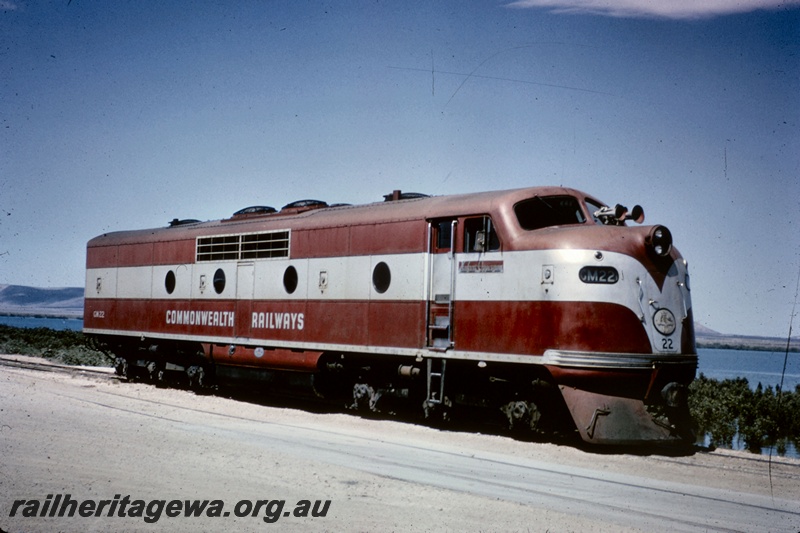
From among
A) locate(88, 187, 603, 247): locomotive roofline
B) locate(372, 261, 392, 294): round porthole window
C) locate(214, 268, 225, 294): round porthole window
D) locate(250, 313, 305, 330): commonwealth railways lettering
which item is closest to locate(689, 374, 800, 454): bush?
locate(88, 187, 603, 247): locomotive roofline

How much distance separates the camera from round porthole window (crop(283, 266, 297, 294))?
56.8ft

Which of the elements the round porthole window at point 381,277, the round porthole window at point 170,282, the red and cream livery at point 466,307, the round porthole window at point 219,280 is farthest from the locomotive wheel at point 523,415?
the round porthole window at point 170,282

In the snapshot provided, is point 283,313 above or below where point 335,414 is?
above

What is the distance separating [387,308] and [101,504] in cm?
786

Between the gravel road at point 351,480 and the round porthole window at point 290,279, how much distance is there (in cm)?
338

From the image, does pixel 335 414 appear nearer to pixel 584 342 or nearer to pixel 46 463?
pixel 584 342

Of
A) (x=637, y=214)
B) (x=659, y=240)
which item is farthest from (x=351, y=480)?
(x=637, y=214)

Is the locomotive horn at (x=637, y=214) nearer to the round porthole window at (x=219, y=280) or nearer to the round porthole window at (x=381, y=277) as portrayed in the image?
the round porthole window at (x=381, y=277)

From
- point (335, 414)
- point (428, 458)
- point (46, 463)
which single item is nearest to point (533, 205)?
point (428, 458)

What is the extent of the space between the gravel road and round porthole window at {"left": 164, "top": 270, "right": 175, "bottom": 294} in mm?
6145

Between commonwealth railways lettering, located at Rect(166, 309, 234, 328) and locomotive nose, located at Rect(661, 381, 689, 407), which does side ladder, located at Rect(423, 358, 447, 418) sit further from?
commonwealth railways lettering, located at Rect(166, 309, 234, 328)

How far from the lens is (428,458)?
11258mm

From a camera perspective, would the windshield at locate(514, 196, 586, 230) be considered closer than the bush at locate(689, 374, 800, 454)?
Yes

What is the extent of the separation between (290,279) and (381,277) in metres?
2.96
